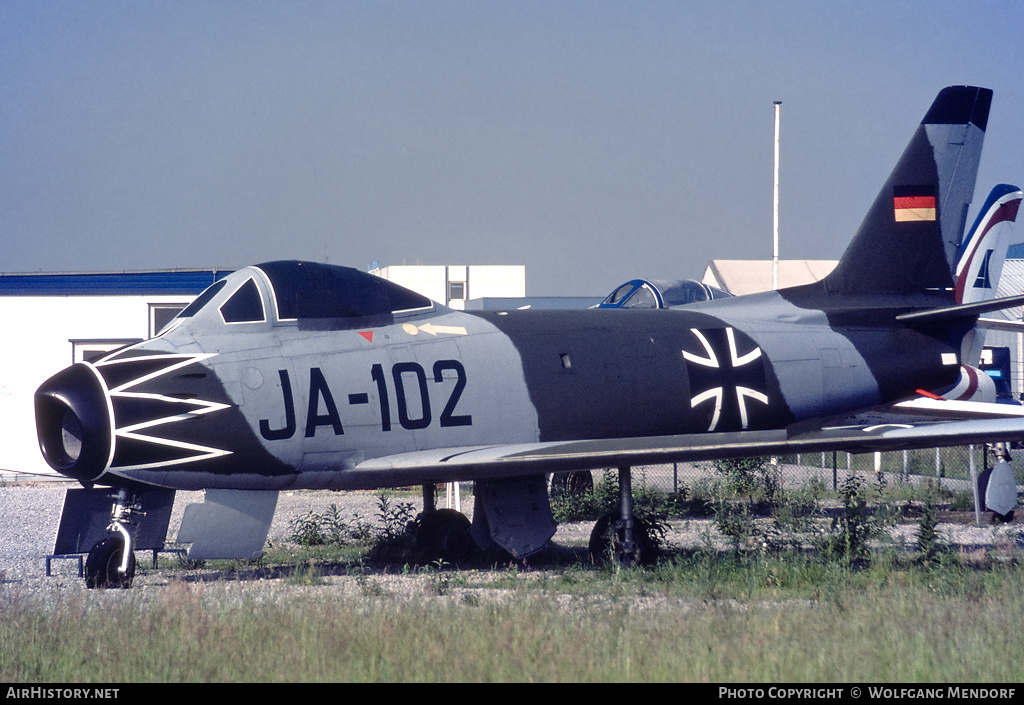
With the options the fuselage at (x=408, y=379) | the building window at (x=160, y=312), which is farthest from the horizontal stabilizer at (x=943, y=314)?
the building window at (x=160, y=312)

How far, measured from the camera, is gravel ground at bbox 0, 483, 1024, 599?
31.8ft

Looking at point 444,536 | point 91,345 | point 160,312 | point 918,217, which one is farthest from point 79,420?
point 91,345

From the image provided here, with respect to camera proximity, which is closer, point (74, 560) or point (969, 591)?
point (969, 591)

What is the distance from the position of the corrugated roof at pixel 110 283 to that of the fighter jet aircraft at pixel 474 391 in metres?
16.0

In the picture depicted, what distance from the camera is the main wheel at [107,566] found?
9.11 m

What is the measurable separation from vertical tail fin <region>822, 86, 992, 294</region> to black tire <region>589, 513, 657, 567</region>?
15.3 feet

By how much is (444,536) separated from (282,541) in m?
2.89

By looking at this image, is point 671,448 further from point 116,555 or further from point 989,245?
point 989,245

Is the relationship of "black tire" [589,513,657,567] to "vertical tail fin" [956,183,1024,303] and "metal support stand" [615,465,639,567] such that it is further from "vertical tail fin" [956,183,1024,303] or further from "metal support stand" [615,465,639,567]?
"vertical tail fin" [956,183,1024,303]

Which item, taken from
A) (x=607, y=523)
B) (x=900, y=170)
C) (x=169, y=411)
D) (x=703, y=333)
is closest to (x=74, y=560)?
(x=169, y=411)

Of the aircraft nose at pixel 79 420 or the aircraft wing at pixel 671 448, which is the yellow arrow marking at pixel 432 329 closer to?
the aircraft wing at pixel 671 448
